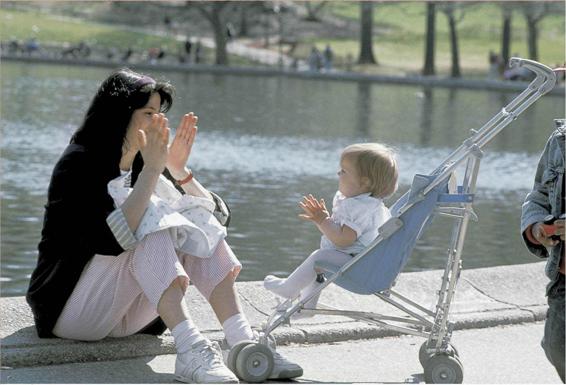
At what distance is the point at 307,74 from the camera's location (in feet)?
160

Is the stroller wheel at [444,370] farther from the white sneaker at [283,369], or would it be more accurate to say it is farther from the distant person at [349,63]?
the distant person at [349,63]

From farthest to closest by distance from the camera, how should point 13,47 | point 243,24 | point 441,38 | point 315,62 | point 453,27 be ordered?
point 441,38, point 243,24, point 453,27, point 13,47, point 315,62

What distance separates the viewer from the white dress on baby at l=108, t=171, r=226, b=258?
4.88 m

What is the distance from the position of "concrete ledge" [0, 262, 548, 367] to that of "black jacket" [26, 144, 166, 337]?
0.21m

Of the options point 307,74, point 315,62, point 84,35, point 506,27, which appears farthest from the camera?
point 84,35

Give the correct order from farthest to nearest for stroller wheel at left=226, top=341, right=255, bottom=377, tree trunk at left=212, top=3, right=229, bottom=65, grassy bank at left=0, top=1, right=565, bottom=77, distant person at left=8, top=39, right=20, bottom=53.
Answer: grassy bank at left=0, top=1, right=565, bottom=77
tree trunk at left=212, top=3, right=229, bottom=65
distant person at left=8, top=39, right=20, bottom=53
stroller wheel at left=226, top=341, right=255, bottom=377

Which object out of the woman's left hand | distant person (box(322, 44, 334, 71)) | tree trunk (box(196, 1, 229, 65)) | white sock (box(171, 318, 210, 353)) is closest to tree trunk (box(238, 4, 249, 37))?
tree trunk (box(196, 1, 229, 65))

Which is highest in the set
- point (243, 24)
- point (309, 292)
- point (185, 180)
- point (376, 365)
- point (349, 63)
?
point (185, 180)

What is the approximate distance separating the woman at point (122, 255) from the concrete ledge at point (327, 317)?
0.09 meters

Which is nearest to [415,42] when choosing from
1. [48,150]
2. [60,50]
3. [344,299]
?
[60,50]

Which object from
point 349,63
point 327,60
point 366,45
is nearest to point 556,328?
point 327,60

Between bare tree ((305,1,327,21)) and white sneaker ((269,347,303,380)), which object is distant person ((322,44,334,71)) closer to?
bare tree ((305,1,327,21))

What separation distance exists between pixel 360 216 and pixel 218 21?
168 ft

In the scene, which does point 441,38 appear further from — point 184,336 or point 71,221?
point 184,336
